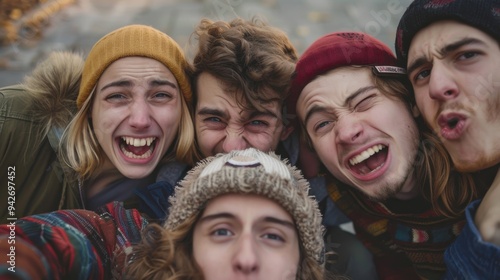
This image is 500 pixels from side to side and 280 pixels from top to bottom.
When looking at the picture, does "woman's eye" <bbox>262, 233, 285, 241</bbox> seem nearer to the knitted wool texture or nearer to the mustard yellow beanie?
the knitted wool texture

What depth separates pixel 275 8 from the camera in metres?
5.60

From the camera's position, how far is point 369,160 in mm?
2773

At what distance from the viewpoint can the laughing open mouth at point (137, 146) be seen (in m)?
2.90

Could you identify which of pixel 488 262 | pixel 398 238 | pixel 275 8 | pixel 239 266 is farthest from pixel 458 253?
pixel 275 8

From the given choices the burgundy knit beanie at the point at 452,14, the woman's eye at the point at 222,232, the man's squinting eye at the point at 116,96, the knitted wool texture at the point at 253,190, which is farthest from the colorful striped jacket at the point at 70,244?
the burgundy knit beanie at the point at 452,14

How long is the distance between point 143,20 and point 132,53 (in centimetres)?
273

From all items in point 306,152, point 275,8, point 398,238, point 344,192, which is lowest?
point 398,238

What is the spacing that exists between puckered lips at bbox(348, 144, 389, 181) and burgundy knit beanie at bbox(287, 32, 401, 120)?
44 cm

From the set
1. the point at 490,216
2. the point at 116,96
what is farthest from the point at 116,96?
the point at 490,216

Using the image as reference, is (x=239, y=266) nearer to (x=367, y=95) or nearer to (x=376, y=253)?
(x=367, y=95)

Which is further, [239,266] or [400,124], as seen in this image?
[400,124]

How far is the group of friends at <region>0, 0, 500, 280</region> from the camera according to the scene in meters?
2.08

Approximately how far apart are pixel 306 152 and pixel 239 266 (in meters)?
1.28

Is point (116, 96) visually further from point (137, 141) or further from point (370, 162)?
point (370, 162)
